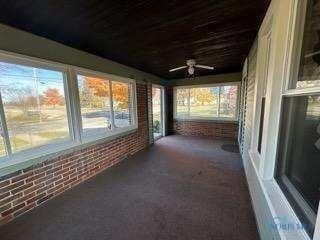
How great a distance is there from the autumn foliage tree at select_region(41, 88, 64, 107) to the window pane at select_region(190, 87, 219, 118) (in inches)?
188

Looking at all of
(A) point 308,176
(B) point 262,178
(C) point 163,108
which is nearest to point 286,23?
(A) point 308,176

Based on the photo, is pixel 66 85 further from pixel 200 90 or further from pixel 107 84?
pixel 200 90

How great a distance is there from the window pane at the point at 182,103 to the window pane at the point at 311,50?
5.35m

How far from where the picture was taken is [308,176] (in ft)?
3.62

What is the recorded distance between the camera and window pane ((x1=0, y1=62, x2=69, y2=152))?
2.08 metres

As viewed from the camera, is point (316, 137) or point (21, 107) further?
point (21, 107)

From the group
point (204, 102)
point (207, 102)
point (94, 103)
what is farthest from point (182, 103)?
point (94, 103)

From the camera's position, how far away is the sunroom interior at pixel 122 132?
1.28 m

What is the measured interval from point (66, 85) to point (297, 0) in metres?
2.97

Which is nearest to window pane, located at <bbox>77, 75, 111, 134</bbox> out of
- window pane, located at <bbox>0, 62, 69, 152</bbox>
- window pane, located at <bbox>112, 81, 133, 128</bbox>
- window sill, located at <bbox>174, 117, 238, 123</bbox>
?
window pane, located at <bbox>112, 81, 133, 128</bbox>

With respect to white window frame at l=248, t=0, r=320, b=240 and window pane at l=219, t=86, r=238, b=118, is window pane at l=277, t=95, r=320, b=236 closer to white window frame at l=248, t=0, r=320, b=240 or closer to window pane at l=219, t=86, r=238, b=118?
white window frame at l=248, t=0, r=320, b=240

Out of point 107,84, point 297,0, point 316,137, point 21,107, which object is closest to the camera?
point 316,137

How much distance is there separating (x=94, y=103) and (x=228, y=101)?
178 inches

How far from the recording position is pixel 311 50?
1.16m
